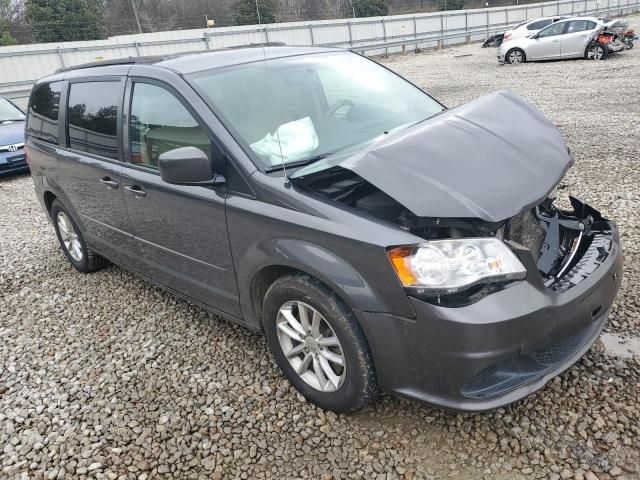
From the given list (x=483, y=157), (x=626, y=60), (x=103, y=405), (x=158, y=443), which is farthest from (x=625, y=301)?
(x=626, y=60)

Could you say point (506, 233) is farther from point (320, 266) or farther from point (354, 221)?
point (320, 266)

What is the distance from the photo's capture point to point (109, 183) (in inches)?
144

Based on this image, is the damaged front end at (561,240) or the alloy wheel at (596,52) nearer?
the damaged front end at (561,240)

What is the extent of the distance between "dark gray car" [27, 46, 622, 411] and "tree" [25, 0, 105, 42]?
26270 millimetres

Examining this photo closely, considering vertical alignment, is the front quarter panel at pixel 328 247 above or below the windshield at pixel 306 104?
below

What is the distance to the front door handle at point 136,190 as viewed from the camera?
3.34 metres

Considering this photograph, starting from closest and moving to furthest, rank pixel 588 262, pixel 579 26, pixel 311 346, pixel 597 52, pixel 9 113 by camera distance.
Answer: pixel 588 262, pixel 311 346, pixel 9 113, pixel 597 52, pixel 579 26

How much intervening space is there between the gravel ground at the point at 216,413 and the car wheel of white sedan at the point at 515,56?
1509cm

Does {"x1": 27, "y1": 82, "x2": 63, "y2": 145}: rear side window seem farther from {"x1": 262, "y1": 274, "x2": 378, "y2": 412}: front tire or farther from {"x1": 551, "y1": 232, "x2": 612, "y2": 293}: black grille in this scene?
{"x1": 551, "y1": 232, "x2": 612, "y2": 293}: black grille

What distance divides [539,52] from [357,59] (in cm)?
1612

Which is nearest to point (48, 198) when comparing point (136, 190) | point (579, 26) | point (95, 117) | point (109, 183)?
point (95, 117)

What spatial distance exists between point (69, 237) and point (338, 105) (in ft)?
9.95

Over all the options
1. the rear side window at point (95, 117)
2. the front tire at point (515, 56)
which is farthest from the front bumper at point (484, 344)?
the front tire at point (515, 56)

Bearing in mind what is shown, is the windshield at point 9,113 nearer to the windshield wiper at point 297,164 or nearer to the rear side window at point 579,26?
the windshield wiper at point 297,164
